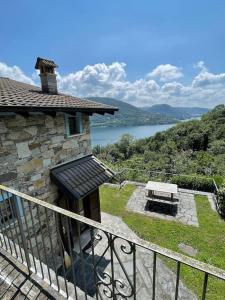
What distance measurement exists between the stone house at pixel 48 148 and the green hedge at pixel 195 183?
21.5 feet

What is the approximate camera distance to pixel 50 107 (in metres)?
4.54

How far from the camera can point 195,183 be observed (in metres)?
11.5

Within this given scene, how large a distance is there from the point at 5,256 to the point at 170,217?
755 cm


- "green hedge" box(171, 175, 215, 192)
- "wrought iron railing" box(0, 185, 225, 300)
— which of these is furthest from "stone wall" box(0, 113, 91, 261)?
"green hedge" box(171, 175, 215, 192)

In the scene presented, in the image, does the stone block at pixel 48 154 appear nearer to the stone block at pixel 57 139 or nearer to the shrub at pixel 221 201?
the stone block at pixel 57 139

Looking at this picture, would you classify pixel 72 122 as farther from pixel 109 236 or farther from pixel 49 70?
pixel 109 236

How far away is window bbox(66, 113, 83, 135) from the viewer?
235 inches

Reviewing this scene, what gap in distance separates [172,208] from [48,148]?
281 inches

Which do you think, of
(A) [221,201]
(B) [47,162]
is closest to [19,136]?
(B) [47,162]

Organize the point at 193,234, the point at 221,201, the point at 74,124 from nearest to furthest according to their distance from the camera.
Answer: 1. the point at 74,124
2. the point at 193,234
3. the point at 221,201

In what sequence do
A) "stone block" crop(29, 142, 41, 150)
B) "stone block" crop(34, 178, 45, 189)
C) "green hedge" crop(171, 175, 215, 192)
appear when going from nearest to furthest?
"stone block" crop(29, 142, 41, 150) → "stone block" crop(34, 178, 45, 189) → "green hedge" crop(171, 175, 215, 192)

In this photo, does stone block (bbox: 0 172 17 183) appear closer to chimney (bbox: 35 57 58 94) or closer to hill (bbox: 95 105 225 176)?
chimney (bbox: 35 57 58 94)

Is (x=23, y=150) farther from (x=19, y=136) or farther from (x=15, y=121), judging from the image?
(x=15, y=121)

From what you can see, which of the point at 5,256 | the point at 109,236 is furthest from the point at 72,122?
the point at 109,236
